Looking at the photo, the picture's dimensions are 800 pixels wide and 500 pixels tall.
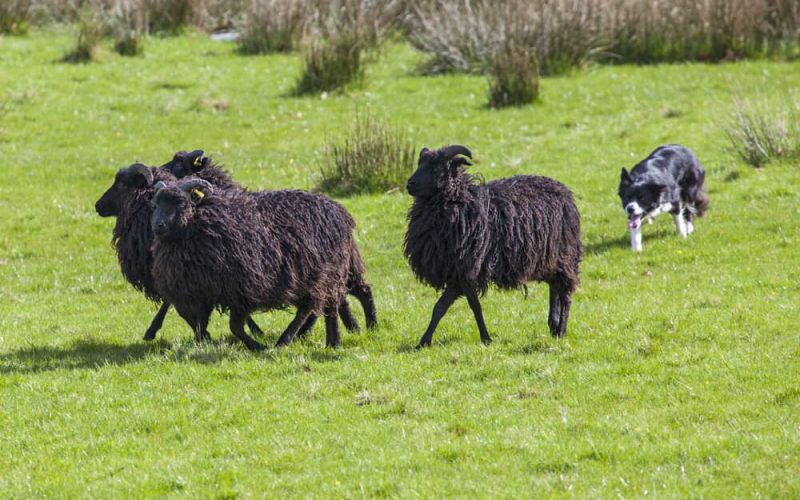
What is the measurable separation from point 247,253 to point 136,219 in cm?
182

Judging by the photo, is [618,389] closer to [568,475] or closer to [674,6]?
[568,475]

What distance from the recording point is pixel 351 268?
1195 centimetres

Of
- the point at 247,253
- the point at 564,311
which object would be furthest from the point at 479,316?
the point at 247,253

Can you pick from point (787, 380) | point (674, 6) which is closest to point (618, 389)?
point (787, 380)

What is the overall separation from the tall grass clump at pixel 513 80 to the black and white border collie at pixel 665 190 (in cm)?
737

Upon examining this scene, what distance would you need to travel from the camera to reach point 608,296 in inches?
517

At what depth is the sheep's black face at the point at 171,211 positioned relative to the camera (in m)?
10.8

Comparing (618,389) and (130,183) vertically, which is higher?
(130,183)

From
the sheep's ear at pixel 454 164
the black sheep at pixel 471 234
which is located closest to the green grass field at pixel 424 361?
the black sheep at pixel 471 234

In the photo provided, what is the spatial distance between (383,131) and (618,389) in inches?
412

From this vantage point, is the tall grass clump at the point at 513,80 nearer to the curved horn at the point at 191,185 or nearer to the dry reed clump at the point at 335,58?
the dry reed clump at the point at 335,58

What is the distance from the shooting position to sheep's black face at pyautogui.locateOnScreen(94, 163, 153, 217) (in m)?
11.9

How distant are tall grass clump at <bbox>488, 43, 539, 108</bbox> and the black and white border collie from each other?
7.37 metres

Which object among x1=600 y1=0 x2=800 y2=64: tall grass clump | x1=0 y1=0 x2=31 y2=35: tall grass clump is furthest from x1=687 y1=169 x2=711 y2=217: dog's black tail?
x1=0 y1=0 x2=31 y2=35: tall grass clump
